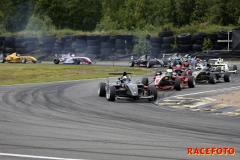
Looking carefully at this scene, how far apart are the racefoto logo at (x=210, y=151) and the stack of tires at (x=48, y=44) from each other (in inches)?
1857

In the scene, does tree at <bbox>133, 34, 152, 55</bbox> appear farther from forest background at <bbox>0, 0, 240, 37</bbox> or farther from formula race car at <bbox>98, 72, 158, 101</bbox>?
formula race car at <bbox>98, 72, 158, 101</bbox>

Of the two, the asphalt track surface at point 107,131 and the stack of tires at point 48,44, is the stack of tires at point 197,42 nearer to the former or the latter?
the stack of tires at point 48,44

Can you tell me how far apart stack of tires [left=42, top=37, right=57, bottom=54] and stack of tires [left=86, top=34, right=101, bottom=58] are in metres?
5.85

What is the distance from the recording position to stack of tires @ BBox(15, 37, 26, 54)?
183 feet

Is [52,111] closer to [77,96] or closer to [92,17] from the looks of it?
[77,96]

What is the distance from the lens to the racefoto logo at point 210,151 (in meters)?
8.50

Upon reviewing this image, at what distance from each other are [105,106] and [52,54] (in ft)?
128

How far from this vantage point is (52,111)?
14.9 meters

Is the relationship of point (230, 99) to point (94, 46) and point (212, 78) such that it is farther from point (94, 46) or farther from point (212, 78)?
point (94, 46)

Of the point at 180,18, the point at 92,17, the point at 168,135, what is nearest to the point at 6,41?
the point at 180,18

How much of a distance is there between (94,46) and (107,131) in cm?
4004

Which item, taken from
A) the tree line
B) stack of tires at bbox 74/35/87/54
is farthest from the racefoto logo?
the tree line

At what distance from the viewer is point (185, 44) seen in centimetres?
4566

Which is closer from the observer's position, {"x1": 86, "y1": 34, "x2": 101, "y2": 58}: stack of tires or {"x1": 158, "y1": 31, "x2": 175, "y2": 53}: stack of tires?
{"x1": 158, "y1": 31, "x2": 175, "y2": 53}: stack of tires
